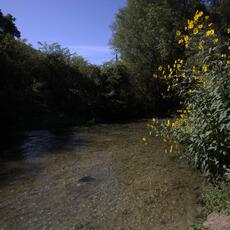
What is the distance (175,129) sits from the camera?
539cm

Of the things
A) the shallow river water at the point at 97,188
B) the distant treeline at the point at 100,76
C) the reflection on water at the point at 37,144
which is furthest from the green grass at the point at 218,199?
the distant treeline at the point at 100,76

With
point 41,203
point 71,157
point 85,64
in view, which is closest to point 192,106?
point 41,203

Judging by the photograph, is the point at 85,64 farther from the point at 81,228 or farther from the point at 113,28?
the point at 81,228

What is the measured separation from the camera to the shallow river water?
4.64m

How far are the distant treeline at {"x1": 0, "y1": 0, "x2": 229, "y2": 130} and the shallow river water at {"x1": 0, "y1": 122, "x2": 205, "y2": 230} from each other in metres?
5.80

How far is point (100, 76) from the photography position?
706 inches

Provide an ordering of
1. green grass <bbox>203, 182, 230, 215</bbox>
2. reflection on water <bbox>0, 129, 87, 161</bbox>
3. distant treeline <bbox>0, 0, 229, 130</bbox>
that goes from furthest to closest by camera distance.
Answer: distant treeline <bbox>0, 0, 229, 130</bbox>
reflection on water <bbox>0, 129, 87, 161</bbox>
green grass <bbox>203, 182, 230, 215</bbox>

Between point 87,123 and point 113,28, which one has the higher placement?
point 113,28

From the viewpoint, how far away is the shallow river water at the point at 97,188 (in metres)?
4.64

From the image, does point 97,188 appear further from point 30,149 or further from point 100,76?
point 100,76

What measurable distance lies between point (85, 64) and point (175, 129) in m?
13.6

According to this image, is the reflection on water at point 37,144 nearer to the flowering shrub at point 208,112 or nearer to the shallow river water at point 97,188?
the shallow river water at point 97,188

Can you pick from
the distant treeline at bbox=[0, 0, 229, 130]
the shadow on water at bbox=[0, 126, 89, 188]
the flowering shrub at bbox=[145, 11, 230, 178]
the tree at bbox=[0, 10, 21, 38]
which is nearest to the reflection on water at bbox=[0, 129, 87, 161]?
the shadow on water at bbox=[0, 126, 89, 188]

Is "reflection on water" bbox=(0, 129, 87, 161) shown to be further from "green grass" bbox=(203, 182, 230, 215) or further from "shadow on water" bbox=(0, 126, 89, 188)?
"green grass" bbox=(203, 182, 230, 215)
